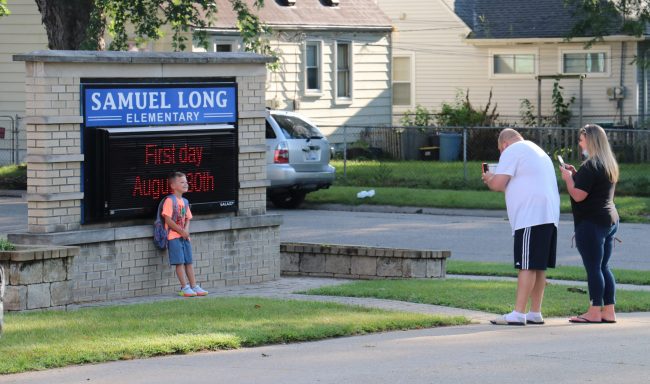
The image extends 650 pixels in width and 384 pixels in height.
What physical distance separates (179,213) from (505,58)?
28.7 m

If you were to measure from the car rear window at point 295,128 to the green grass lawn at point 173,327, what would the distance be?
12670mm

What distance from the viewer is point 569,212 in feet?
76.9

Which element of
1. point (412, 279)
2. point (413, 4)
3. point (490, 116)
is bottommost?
point (412, 279)

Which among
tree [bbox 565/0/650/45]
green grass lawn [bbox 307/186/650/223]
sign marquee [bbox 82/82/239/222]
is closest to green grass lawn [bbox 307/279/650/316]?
sign marquee [bbox 82/82/239/222]

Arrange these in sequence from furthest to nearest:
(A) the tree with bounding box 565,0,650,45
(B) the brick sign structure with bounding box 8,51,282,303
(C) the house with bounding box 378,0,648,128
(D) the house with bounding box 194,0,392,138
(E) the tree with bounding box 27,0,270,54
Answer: (C) the house with bounding box 378,0,648,128
(D) the house with bounding box 194,0,392,138
(A) the tree with bounding box 565,0,650,45
(E) the tree with bounding box 27,0,270,54
(B) the brick sign structure with bounding box 8,51,282,303

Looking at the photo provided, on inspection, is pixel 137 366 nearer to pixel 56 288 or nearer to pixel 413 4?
pixel 56 288

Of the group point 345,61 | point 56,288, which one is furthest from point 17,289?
point 345,61

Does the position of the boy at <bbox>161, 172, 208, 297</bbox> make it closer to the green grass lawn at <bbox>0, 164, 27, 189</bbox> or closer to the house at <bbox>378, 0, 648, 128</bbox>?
the green grass lawn at <bbox>0, 164, 27, 189</bbox>

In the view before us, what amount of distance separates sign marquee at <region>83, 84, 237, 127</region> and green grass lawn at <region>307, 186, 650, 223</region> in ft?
Result: 35.1

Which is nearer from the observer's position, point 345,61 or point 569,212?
point 569,212

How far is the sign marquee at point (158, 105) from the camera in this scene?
1288cm

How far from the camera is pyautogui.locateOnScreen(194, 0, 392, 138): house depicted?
35.5 meters

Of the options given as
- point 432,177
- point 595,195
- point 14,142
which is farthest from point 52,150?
point 14,142

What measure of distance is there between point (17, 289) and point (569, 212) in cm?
1421
